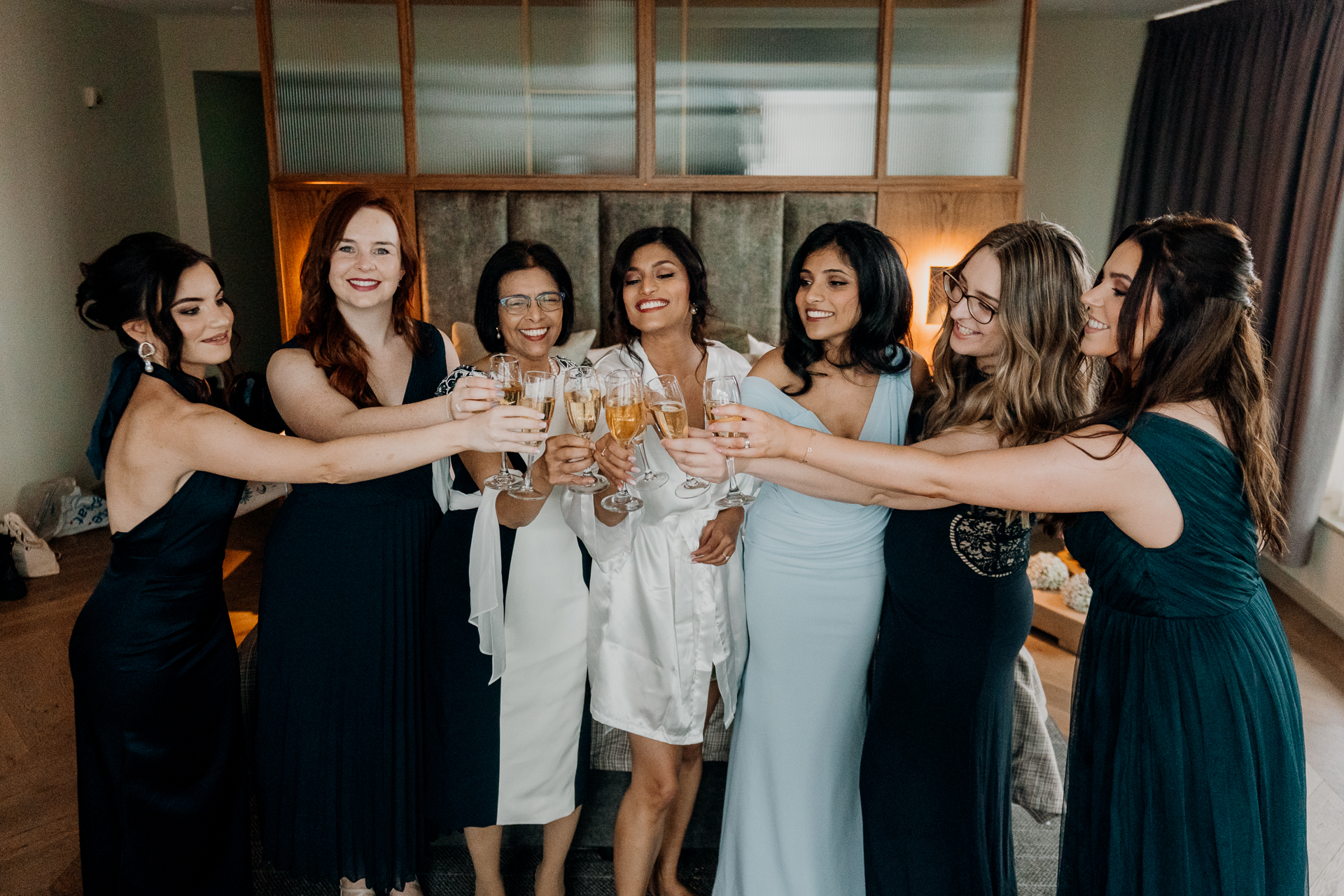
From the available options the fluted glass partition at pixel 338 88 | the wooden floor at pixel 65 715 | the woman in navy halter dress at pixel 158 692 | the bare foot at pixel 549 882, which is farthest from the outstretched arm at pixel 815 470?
the fluted glass partition at pixel 338 88

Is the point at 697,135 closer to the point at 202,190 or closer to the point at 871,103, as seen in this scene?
the point at 871,103

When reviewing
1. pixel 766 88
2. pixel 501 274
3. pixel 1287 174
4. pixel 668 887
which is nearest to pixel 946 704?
pixel 668 887

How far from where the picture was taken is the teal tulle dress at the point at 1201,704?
4.34 feet

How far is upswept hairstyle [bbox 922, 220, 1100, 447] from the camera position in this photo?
1613mm

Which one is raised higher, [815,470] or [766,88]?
[766,88]

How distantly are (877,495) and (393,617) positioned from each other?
1081mm

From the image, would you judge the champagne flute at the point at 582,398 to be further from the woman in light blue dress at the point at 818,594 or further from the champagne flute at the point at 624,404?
the woman in light blue dress at the point at 818,594

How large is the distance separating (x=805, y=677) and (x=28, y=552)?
14.7 ft

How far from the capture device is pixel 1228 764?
135 centimetres

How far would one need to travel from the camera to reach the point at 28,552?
4523 mm

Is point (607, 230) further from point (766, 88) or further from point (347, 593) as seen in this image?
point (347, 593)

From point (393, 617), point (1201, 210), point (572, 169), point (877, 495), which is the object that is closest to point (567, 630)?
point (393, 617)

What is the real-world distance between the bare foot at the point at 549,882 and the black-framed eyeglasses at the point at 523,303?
1.33 metres

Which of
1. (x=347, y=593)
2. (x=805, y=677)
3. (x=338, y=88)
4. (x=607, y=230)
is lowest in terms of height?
(x=805, y=677)
